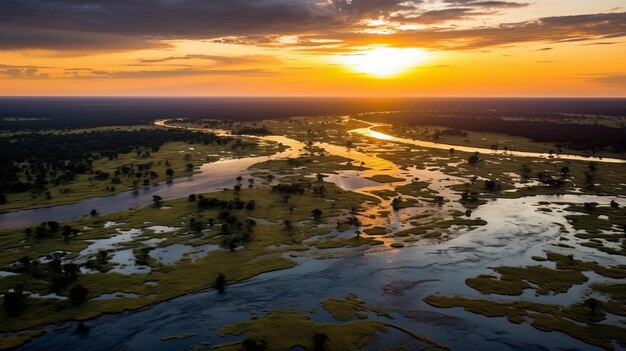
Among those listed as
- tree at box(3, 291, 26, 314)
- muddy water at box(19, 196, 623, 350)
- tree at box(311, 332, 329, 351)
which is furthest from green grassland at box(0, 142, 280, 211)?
tree at box(311, 332, 329, 351)

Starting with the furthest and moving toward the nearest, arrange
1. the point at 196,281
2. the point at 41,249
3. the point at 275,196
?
the point at 275,196 < the point at 41,249 < the point at 196,281

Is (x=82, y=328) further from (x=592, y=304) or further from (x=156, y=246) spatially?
(x=592, y=304)

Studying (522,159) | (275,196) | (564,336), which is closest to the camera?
(564,336)

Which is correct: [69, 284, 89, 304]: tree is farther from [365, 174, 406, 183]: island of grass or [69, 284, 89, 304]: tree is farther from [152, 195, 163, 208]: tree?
[365, 174, 406, 183]: island of grass

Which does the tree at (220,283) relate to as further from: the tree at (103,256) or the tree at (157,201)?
the tree at (157,201)

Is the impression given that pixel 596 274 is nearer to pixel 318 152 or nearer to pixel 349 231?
pixel 349 231

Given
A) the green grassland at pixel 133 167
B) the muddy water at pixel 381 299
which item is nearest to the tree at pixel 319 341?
the muddy water at pixel 381 299

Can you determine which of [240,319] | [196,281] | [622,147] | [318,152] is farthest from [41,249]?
[622,147]
